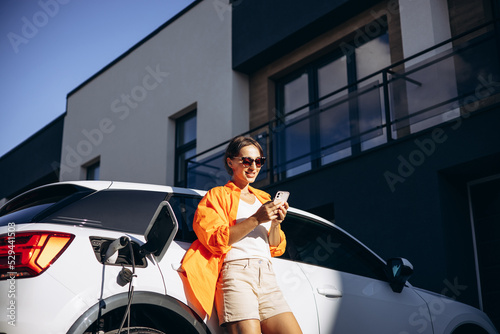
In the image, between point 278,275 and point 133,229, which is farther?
point 278,275

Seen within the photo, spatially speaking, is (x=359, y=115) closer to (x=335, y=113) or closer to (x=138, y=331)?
(x=335, y=113)

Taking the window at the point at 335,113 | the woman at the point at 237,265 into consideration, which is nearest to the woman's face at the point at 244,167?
the woman at the point at 237,265

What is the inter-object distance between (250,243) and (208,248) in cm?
27

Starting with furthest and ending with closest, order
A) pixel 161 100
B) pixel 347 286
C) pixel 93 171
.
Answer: pixel 93 171 < pixel 161 100 < pixel 347 286

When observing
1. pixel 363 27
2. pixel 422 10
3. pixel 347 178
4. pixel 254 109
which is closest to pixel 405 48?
pixel 422 10

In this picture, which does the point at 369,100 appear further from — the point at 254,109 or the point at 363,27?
the point at 254,109

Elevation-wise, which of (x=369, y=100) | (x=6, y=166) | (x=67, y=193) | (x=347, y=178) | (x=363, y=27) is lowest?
(x=67, y=193)

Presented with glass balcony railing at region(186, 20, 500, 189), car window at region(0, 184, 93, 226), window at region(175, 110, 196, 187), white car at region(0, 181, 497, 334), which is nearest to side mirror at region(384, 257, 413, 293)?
white car at region(0, 181, 497, 334)

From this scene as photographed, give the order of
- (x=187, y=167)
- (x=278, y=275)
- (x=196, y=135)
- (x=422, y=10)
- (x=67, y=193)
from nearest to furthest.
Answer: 1. (x=67, y=193)
2. (x=278, y=275)
3. (x=422, y=10)
4. (x=187, y=167)
5. (x=196, y=135)

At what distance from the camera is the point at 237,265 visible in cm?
Answer: 342

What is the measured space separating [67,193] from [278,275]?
4.79 ft

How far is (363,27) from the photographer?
1019 centimetres

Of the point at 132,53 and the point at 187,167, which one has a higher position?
the point at 132,53

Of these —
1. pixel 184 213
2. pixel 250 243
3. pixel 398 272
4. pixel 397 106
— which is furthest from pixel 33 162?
pixel 250 243
